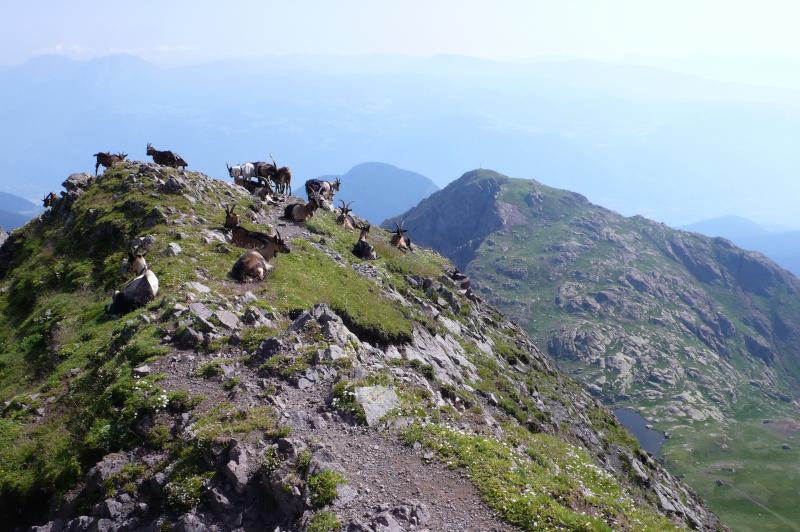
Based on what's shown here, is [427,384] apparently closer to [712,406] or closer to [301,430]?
[301,430]

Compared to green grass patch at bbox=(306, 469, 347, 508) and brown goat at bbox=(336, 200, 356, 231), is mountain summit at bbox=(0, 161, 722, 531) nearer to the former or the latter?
green grass patch at bbox=(306, 469, 347, 508)

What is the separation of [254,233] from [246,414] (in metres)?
15.9

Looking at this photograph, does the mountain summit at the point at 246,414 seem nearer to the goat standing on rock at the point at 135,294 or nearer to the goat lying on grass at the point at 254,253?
the goat standing on rock at the point at 135,294

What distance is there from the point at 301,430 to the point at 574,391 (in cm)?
3559

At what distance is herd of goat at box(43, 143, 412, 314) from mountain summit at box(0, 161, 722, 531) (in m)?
0.58

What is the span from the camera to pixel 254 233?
28.4 m

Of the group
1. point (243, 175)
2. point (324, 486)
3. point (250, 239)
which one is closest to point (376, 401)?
point (324, 486)

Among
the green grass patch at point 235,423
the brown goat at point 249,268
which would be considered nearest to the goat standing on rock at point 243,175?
the brown goat at point 249,268

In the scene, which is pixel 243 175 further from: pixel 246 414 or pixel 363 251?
pixel 246 414

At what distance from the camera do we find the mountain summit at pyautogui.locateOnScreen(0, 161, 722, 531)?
11.9m

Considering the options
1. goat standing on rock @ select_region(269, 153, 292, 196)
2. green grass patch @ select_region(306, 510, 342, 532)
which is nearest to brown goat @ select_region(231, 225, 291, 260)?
green grass patch @ select_region(306, 510, 342, 532)

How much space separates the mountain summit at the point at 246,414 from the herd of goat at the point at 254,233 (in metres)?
0.58

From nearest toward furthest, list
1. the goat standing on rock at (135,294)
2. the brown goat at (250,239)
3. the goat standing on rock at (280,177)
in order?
the goat standing on rock at (135,294), the brown goat at (250,239), the goat standing on rock at (280,177)

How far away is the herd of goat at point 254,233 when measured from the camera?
2089 cm
